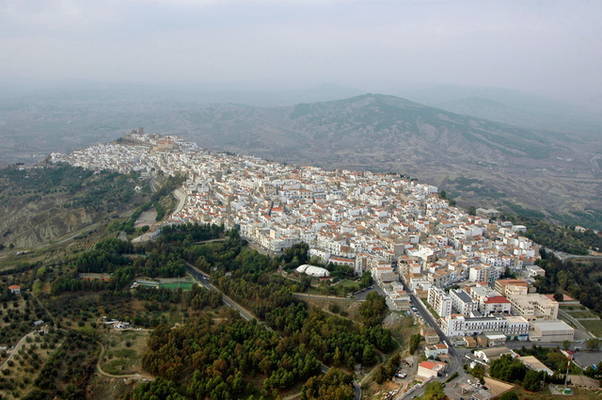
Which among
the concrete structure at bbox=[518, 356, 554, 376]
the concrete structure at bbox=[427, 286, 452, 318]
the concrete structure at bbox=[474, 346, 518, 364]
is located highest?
the concrete structure at bbox=[427, 286, 452, 318]

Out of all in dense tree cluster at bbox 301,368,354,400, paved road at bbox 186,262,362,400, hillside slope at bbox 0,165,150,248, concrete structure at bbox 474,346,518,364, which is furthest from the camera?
hillside slope at bbox 0,165,150,248

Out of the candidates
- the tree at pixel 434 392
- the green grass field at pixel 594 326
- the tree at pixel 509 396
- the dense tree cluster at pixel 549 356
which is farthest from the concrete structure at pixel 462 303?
the tree at pixel 509 396

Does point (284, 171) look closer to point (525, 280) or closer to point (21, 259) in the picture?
point (21, 259)

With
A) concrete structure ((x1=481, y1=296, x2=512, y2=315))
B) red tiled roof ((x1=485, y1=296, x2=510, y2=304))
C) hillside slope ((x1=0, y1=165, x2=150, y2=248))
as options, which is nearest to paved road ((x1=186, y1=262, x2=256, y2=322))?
concrete structure ((x1=481, y1=296, x2=512, y2=315))

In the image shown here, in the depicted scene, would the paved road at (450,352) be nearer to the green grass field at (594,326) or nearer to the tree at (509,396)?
the tree at (509,396)

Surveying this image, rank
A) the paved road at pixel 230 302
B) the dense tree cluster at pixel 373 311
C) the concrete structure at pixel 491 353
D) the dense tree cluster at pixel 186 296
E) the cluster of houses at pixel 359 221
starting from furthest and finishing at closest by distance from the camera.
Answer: the cluster of houses at pixel 359 221 < the dense tree cluster at pixel 186 296 < the dense tree cluster at pixel 373 311 < the concrete structure at pixel 491 353 < the paved road at pixel 230 302

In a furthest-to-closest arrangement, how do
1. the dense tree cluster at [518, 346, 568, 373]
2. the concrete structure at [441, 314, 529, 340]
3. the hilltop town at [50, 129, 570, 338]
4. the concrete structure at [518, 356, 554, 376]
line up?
the hilltop town at [50, 129, 570, 338] < the concrete structure at [441, 314, 529, 340] < the dense tree cluster at [518, 346, 568, 373] < the concrete structure at [518, 356, 554, 376]

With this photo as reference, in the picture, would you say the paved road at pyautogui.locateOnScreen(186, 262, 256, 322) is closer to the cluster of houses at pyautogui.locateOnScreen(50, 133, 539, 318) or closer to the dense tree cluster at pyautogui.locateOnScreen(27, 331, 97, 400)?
the cluster of houses at pyautogui.locateOnScreen(50, 133, 539, 318)

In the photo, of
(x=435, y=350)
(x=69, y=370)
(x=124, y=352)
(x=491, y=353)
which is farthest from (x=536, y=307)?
(x=69, y=370)
